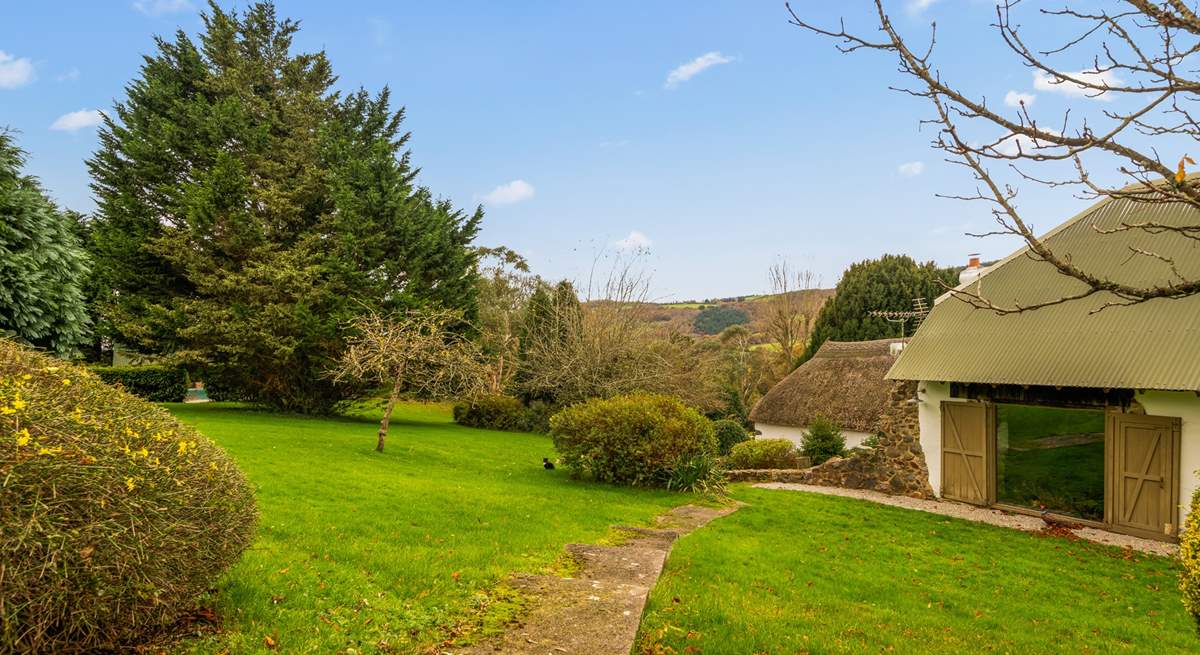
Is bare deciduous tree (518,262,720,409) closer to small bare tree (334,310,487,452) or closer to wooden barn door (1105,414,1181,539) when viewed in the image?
small bare tree (334,310,487,452)

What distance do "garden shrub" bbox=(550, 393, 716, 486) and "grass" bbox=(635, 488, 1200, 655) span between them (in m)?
2.12

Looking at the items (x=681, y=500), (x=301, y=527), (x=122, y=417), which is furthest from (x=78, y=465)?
(x=681, y=500)

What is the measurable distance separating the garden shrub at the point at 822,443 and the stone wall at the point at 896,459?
4.24m

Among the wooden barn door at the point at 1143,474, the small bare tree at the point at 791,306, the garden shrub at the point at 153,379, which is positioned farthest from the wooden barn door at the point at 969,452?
the small bare tree at the point at 791,306

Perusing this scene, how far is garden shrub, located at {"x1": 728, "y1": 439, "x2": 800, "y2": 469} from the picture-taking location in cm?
2020

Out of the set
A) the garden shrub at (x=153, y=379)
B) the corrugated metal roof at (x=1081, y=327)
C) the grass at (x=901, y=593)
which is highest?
the corrugated metal roof at (x=1081, y=327)

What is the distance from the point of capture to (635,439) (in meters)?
13.5

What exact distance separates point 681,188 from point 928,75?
21.4 meters

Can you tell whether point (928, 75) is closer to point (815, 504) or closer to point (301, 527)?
point (301, 527)

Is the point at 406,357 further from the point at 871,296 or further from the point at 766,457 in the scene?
the point at 871,296

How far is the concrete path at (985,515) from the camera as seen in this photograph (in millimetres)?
10898

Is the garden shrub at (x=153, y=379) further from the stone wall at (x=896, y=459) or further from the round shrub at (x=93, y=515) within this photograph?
the stone wall at (x=896, y=459)

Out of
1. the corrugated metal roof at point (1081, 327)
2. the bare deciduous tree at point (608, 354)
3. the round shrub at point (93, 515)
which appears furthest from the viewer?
the bare deciduous tree at point (608, 354)

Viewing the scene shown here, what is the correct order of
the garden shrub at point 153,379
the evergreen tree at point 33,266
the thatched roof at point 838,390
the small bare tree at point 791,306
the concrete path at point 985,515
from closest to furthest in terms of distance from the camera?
the concrete path at point 985,515
the evergreen tree at point 33,266
the garden shrub at point 153,379
the thatched roof at point 838,390
the small bare tree at point 791,306
